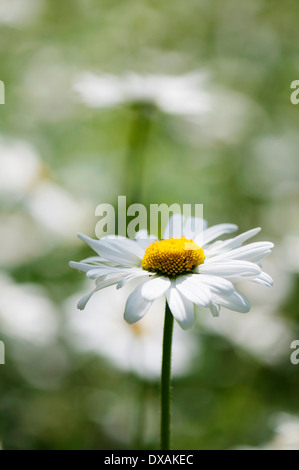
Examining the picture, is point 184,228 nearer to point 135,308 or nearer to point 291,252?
point 135,308

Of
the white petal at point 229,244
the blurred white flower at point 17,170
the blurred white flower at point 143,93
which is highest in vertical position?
the blurred white flower at point 143,93

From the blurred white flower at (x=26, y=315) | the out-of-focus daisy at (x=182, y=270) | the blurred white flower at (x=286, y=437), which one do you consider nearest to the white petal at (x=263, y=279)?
the out-of-focus daisy at (x=182, y=270)

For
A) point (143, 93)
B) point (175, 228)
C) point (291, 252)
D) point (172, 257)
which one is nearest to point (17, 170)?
point (143, 93)

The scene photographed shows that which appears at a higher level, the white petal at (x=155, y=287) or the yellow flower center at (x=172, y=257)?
the yellow flower center at (x=172, y=257)

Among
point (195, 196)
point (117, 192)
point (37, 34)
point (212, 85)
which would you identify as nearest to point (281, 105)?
point (212, 85)

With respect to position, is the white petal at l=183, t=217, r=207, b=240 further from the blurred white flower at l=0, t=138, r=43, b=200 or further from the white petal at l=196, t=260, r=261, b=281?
the blurred white flower at l=0, t=138, r=43, b=200

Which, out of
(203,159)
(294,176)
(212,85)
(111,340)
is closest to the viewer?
(111,340)

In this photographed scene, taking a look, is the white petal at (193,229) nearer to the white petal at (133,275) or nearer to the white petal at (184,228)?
the white petal at (184,228)

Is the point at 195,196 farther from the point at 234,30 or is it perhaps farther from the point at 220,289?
the point at 220,289
